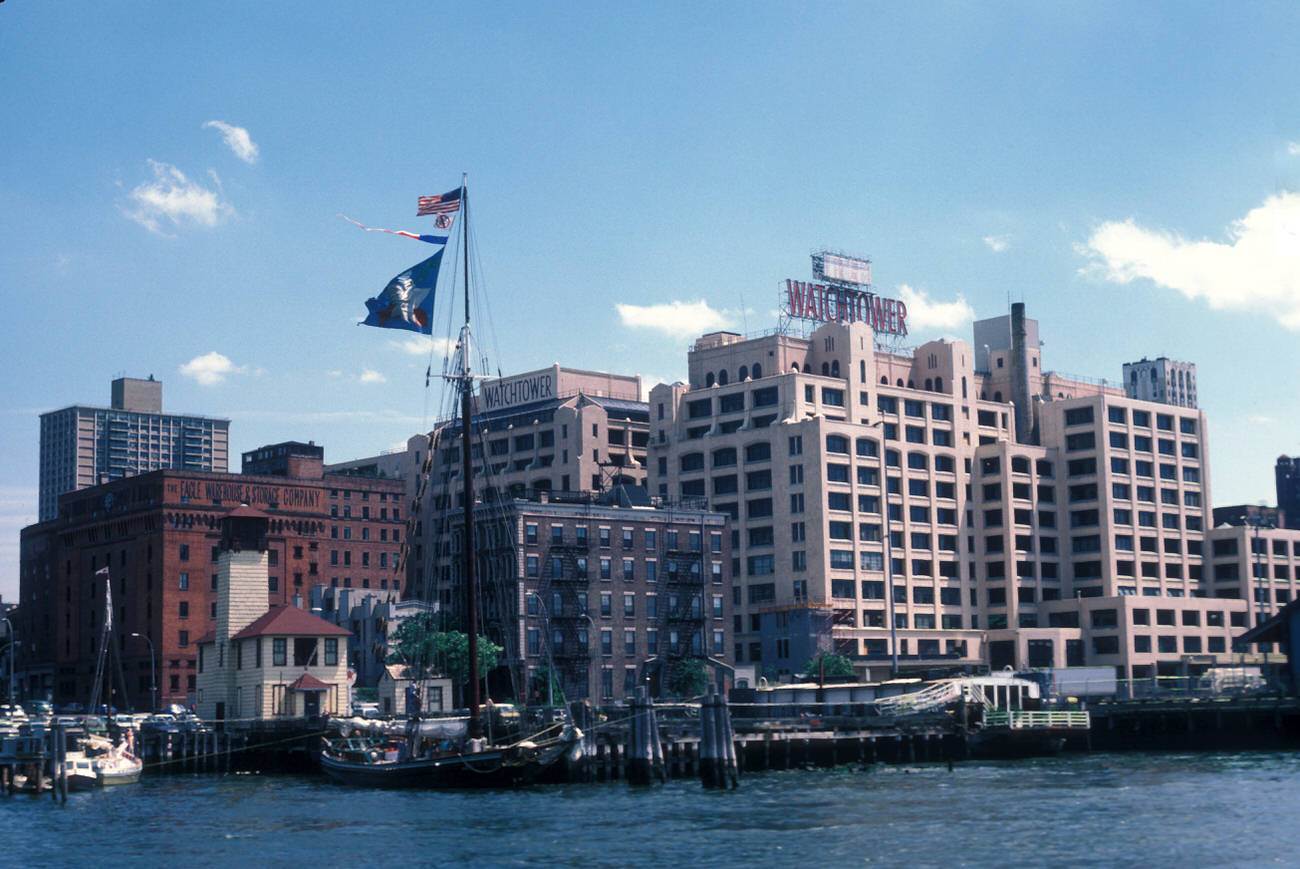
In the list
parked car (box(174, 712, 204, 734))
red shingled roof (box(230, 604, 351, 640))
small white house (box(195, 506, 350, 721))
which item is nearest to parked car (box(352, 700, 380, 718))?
small white house (box(195, 506, 350, 721))

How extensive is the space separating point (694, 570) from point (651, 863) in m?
99.0

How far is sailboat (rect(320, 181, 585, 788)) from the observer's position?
91.2 meters

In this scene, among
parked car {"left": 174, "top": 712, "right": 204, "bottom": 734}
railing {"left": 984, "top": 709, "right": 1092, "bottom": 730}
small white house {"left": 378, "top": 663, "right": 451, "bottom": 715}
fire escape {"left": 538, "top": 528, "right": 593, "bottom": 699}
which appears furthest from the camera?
fire escape {"left": 538, "top": 528, "right": 593, "bottom": 699}

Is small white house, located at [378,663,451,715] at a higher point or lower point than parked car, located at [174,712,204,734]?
higher

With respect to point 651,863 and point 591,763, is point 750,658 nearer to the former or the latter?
point 591,763

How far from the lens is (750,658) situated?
585 feet

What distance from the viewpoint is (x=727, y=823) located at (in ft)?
231

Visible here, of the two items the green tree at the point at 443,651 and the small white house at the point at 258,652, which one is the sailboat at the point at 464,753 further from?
the green tree at the point at 443,651

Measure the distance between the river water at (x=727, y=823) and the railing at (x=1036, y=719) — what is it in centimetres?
1128

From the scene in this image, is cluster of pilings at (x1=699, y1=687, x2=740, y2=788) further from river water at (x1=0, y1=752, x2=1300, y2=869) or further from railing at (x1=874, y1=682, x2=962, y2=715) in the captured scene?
railing at (x1=874, y1=682, x2=962, y2=715)

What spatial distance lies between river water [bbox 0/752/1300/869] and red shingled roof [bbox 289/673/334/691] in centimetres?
2168

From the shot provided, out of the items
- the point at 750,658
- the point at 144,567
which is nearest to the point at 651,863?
the point at 750,658

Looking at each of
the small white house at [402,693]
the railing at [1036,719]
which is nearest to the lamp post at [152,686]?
the small white house at [402,693]

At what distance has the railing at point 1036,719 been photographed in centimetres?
11006
